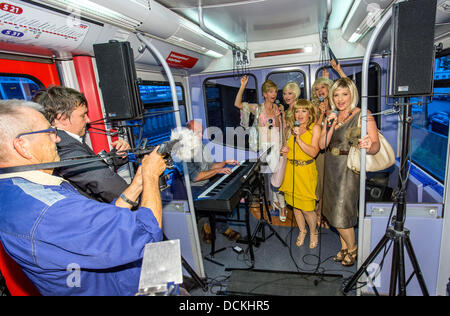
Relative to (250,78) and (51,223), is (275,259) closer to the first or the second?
(51,223)

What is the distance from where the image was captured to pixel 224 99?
524 centimetres

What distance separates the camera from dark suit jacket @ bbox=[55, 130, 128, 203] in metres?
1.82

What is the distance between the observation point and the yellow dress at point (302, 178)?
2.95 metres

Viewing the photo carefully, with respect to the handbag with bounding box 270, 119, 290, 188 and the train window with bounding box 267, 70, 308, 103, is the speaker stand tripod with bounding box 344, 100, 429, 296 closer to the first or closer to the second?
the handbag with bounding box 270, 119, 290, 188

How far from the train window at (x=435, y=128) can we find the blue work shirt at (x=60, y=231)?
11.6 ft

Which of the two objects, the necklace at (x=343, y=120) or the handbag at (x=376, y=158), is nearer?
the handbag at (x=376, y=158)

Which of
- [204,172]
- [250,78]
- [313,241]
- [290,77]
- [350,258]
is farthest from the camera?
[250,78]

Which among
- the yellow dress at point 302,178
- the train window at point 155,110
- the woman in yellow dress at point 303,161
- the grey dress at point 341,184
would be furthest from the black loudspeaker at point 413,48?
the train window at point 155,110

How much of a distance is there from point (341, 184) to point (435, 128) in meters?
2.15

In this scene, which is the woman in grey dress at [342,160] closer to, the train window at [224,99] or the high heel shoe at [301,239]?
the high heel shoe at [301,239]

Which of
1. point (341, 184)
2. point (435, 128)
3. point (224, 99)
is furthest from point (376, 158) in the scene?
point (224, 99)

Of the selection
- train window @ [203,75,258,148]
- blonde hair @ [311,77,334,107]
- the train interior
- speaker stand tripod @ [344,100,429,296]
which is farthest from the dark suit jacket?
train window @ [203,75,258,148]
